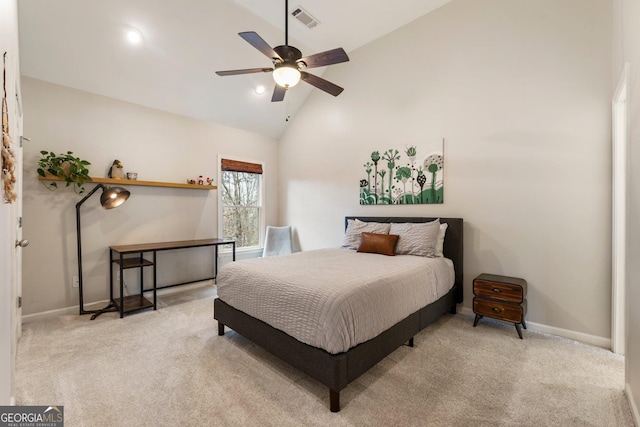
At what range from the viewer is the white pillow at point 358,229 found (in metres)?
3.73

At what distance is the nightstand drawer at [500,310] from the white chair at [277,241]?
3.26 m

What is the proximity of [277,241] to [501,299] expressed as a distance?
3.63m

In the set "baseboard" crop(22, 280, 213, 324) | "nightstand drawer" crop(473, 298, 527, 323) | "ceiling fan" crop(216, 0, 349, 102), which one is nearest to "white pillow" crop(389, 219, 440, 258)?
"nightstand drawer" crop(473, 298, 527, 323)

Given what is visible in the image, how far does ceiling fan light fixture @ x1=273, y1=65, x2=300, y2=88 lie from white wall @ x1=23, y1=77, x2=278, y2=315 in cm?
257

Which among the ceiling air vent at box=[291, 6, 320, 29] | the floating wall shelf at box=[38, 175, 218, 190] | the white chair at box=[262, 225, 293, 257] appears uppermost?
the ceiling air vent at box=[291, 6, 320, 29]

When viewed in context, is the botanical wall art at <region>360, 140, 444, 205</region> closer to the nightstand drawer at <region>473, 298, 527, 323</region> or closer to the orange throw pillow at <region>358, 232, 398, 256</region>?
the orange throw pillow at <region>358, 232, 398, 256</region>

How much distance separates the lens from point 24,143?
3.09 metres

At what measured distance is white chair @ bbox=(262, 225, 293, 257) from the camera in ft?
17.2

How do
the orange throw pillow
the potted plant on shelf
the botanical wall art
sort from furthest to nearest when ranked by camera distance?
the botanical wall art → the orange throw pillow → the potted plant on shelf

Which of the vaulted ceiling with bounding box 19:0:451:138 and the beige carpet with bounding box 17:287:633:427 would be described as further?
the vaulted ceiling with bounding box 19:0:451:138

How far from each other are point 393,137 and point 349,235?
153cm

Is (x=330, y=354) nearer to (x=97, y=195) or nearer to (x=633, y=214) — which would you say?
(x=633, y=214)

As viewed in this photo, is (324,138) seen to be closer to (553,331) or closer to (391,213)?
(391,213)

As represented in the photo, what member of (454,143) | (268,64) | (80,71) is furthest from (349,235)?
(80,71)
